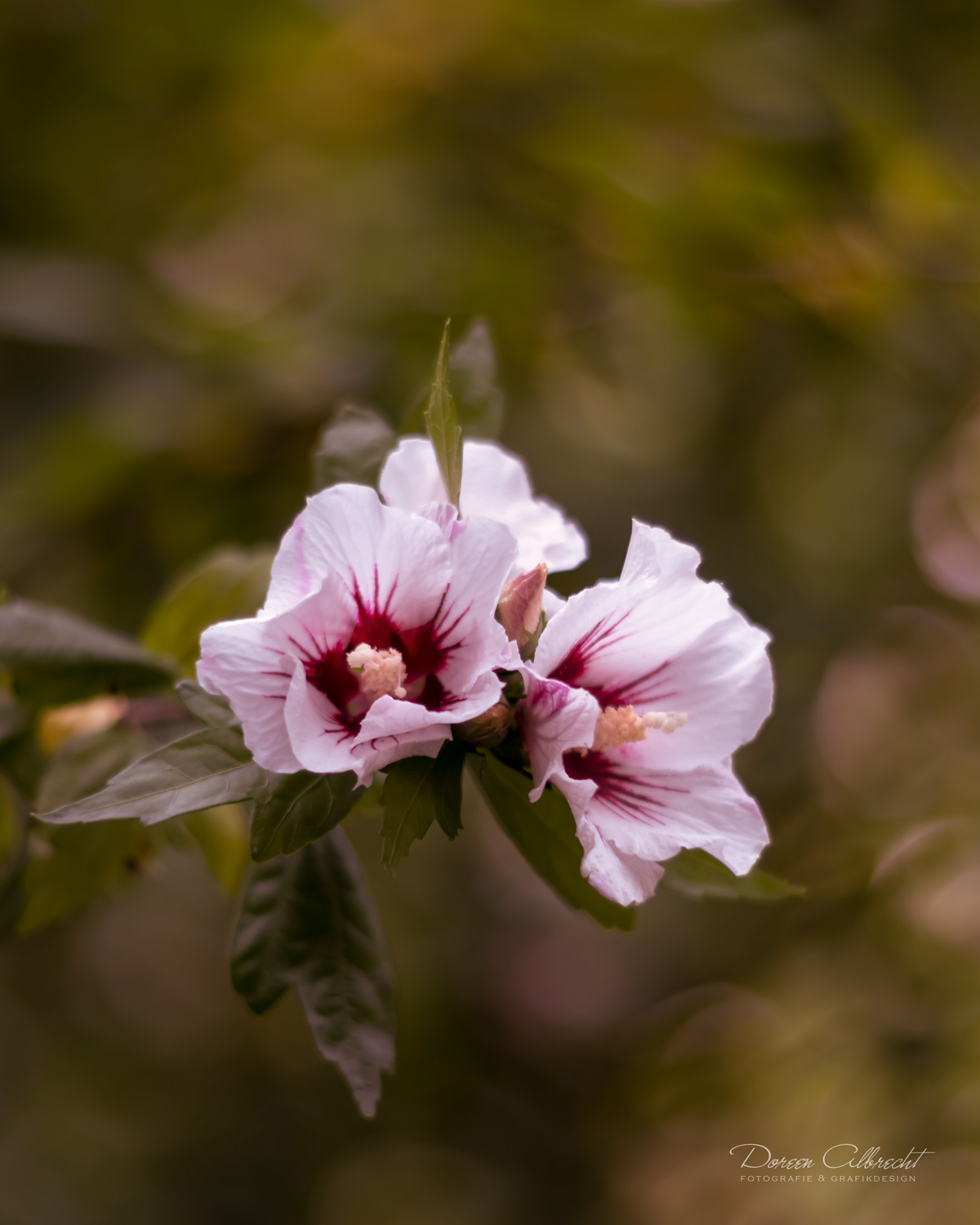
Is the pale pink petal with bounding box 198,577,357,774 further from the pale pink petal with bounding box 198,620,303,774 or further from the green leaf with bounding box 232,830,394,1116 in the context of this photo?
the green leaf with bounding box 232,830,394,1116

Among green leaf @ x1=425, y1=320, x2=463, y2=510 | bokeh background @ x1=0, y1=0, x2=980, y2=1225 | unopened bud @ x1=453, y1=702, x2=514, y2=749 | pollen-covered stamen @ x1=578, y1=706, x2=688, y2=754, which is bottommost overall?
bokeh background @ x1=0, y1=0, x2=980, y2=1225

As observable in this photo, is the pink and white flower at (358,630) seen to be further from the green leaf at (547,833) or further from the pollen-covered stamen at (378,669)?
the green leaf at (547,833)

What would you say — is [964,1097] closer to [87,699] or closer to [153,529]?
[87,699]

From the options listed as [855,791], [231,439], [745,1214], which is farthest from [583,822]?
[745,1214]

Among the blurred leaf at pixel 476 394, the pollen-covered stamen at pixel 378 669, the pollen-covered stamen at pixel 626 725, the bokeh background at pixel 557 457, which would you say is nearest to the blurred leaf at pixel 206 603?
the blurred leaf at pixel 476 394

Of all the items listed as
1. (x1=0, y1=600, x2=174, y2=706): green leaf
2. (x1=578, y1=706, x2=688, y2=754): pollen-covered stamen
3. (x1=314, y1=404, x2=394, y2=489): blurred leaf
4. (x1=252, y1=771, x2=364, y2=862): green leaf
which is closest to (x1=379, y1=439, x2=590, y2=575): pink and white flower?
(x1=314, y1=404, x2=394, y2=489): blurred leaf
